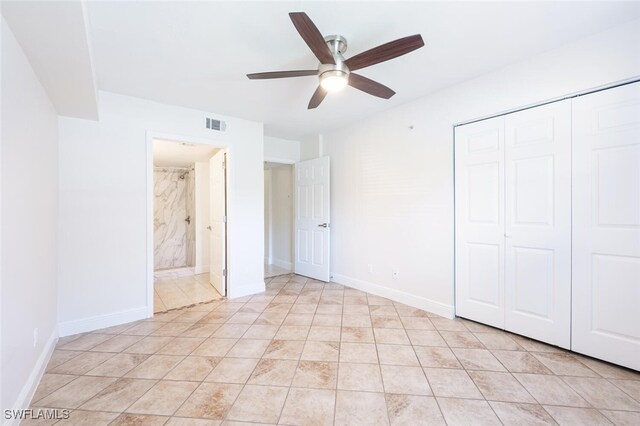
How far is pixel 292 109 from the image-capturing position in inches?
135

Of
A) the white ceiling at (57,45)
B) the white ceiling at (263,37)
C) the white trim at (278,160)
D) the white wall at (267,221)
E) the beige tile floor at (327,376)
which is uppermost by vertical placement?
the white ceiling at (263,37)

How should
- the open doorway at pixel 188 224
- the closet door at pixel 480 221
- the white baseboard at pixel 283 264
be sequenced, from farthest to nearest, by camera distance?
the white baseboard at pixel 283 264 → the open doorway at pixel 188 224 → the closet door at pixel 480 221

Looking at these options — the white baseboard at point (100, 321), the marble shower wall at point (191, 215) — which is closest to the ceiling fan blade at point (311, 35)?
the white baseboard at point (100, 321)

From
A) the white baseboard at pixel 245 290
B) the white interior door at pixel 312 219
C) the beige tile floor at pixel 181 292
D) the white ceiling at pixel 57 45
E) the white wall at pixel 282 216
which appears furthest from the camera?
the white wall at pixel 282 216

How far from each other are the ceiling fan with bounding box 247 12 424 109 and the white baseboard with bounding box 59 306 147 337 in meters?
2.77

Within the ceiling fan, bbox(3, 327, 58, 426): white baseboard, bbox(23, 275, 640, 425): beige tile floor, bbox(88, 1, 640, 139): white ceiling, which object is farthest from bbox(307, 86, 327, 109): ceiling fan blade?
bbox(3, 327, 58, 426): white baseboard

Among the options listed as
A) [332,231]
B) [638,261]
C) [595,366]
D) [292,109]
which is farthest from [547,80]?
[332,231]

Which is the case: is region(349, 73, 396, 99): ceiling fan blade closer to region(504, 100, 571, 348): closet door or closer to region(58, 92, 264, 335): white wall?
region(504, 100, 571, 348): closet door

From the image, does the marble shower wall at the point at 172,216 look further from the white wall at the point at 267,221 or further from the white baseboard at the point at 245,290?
the white baseboard at the point at 245,290

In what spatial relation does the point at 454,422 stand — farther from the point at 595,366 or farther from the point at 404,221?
the point at 404,221

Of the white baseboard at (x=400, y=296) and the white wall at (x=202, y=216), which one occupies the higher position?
the white wall at (x=202, y=216)

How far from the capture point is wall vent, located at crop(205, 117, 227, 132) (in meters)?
3.52

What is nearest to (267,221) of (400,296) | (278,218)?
(278,218)

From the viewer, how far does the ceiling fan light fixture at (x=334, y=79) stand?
2.00m
